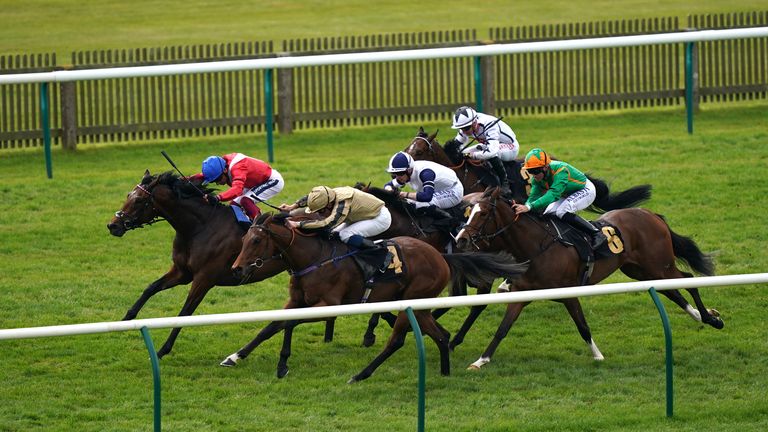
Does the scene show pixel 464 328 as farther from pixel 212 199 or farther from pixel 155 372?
pixel 155 372

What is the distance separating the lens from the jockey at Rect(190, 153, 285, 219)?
1193 cm

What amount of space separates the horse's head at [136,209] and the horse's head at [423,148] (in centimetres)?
247

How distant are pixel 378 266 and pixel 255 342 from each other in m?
1.11

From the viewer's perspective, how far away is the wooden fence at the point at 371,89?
18359 millimetres

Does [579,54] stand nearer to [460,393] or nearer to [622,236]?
[622,236]

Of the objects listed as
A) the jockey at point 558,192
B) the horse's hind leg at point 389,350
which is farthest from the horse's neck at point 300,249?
the jockey at point 558,192

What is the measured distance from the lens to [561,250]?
1130 centimetres

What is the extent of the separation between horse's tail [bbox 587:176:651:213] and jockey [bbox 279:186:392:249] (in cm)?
230

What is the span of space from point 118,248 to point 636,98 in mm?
8081

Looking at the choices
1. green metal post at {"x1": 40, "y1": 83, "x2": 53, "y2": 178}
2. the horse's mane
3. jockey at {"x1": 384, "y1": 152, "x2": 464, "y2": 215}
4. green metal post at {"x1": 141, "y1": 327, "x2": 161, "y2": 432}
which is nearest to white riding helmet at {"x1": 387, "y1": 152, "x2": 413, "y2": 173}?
jockey at {"x1": 384, "y1": 152, "x2": 464, "y2": 215}

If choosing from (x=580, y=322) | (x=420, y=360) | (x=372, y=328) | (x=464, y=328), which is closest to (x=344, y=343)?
(x=372, y=328)

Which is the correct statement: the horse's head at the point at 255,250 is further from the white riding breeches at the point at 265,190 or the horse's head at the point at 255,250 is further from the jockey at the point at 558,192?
the jockey at the point at 558,192

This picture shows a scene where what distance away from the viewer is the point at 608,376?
10680 millimetres

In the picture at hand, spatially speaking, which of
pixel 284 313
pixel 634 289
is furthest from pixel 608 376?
pixel 284 313
